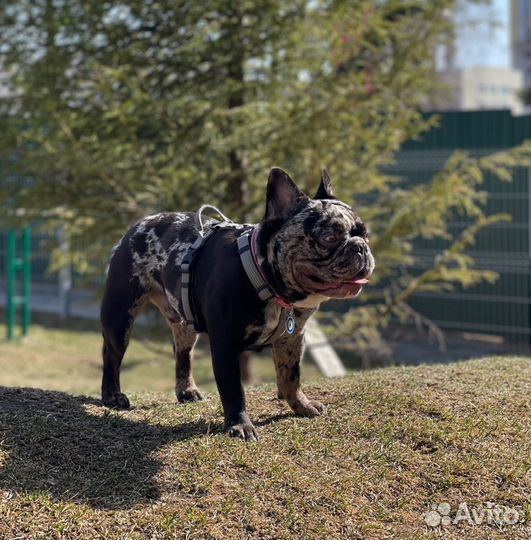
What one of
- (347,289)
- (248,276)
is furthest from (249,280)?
(347,289)

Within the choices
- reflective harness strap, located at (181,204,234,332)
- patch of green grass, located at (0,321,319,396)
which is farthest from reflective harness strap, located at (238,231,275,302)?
patch of green grass, located at (0,321,319,396)

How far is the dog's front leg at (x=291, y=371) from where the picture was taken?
512 centimetres

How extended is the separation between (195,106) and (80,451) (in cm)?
553

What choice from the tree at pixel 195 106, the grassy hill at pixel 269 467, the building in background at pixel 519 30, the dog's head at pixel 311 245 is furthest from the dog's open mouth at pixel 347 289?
the building in background at pixel 519 30

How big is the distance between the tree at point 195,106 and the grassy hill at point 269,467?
432 centimetres

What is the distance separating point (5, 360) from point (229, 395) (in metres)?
9.07

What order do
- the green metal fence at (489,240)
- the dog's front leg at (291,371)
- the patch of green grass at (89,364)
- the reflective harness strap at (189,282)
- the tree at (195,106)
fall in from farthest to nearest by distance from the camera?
the green metal fence at (489,240)
the patch of green grass at (89,364)
the tree at (195,106)
the dog's front leg at (291,371)
the reflective harness strap at (189,282)

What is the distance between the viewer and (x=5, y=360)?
13.1 metres

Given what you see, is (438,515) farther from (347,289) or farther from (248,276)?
(248,276)

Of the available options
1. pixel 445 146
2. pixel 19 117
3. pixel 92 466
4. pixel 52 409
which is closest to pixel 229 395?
pixel 92 466

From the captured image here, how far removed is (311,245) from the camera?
4.47 meters

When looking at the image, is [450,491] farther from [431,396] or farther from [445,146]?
[445,146]

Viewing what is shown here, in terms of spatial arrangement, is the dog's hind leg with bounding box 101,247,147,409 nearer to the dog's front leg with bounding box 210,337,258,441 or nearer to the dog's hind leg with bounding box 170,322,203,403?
the dog's hind leg with bounding box 170,322,203,403

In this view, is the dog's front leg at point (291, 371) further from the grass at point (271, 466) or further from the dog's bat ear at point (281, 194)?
the dog's bat ear at point (281, 194)
